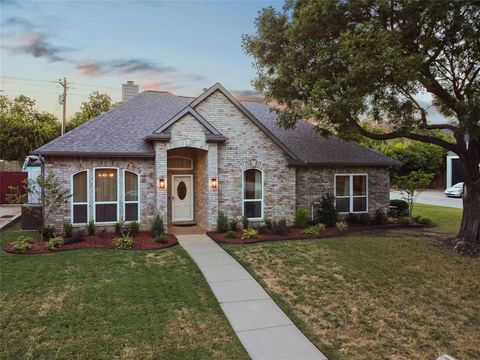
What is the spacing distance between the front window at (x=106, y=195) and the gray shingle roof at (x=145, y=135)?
2.96ft

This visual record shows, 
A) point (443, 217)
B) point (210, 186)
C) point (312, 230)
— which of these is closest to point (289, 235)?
point (312, 230)

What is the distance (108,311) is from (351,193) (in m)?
13.2

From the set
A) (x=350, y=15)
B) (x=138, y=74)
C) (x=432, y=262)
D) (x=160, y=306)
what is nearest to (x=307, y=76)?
(x=350, y=15)

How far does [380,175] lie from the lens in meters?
18.2

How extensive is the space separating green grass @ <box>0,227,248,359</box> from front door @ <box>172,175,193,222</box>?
240 inches

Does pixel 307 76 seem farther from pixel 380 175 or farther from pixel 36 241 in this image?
pixel 36 241

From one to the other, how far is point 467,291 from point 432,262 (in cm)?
205

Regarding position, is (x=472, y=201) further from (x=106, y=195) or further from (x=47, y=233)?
(x=47, y=233)

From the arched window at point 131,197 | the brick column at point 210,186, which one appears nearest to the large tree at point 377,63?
the brick column at point 210,186

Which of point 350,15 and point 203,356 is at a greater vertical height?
point 350,15

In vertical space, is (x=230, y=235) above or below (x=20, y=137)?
below

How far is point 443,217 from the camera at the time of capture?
67.1 feet

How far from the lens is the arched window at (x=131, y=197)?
14.5 m

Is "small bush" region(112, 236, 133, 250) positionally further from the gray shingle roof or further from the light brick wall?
the gray shingle roof
